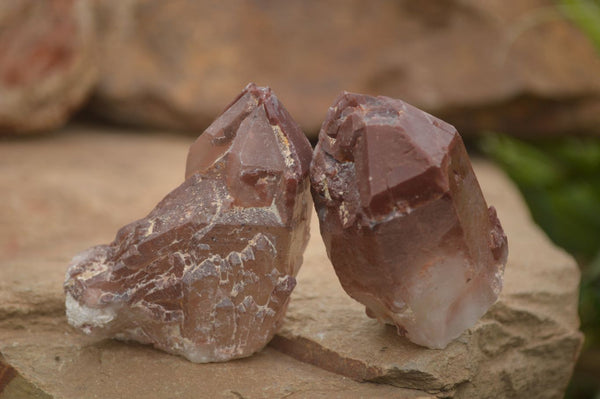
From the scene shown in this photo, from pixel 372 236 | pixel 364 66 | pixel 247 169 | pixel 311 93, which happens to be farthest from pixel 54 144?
pixel 372 236

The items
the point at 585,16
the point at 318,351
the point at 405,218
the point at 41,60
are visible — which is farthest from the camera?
the point at 41,60

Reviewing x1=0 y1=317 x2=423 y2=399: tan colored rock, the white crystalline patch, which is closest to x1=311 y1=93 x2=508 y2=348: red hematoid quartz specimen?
x1=0 y1=317 x2=423 y2=399: tan colored rock

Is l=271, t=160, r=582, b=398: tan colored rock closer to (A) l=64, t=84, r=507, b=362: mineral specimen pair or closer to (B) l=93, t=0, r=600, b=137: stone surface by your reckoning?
(A) l=64, t=84, r=507, b=362: mineral specimen pair

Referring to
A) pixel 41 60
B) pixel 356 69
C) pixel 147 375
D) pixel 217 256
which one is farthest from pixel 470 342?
pixel 41 60

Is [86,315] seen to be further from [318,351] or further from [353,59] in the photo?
[353,59]

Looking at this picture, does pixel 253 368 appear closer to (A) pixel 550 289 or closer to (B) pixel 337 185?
(B) pixel 337 185

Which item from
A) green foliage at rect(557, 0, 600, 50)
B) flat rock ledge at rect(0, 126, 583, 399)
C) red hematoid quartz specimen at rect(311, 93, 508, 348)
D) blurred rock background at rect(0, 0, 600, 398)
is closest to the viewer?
red hematoid quartz specimen at rect(311, 93, 508, 348)
